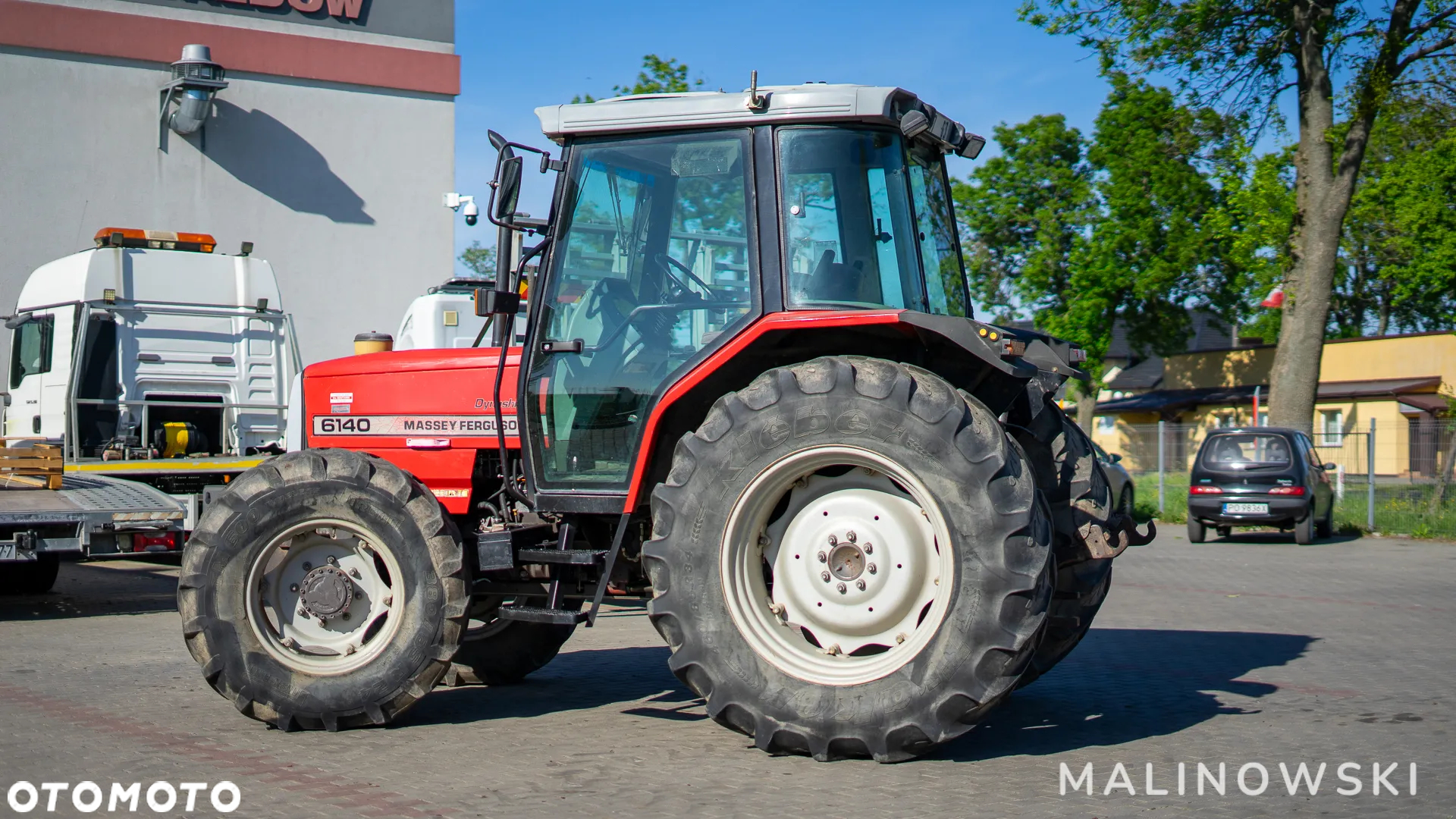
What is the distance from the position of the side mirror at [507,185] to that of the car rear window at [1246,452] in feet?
56.4

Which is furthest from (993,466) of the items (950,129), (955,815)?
(950,129)

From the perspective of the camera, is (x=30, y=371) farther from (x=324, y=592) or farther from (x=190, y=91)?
(x=324, y=592)

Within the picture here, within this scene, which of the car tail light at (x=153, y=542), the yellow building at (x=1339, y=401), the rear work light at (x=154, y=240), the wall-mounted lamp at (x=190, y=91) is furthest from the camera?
the yellow building at (x=1339, y=401)

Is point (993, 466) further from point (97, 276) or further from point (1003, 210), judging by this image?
point (1003, 210)

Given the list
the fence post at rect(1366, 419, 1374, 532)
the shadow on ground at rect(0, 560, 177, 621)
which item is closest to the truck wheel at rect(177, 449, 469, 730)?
the shadow on ground at rect(0, 560, 177, 621)

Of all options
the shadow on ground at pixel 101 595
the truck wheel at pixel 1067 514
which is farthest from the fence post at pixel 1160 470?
the truck wheel at pixel 1067 514

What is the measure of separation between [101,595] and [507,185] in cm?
946

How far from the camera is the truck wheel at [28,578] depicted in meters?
12.7

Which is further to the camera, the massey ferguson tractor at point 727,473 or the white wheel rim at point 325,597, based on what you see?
the white wheel rim at point 325,597

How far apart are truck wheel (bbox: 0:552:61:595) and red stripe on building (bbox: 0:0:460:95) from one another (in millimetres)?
12155

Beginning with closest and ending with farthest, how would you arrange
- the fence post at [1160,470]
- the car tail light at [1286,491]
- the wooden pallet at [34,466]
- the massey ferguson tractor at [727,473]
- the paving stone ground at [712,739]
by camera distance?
the paving stone ground at [712,739] → the massey ferguson tractor at [727,473] → the wooden pallet at [34,466] → the car tail light at [1286,491] → the fence post at [1160,470]

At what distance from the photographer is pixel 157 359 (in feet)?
48.5

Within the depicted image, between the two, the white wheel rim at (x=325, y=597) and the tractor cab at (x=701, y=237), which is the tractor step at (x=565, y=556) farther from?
the white wheel rim at (x=325, y=597)

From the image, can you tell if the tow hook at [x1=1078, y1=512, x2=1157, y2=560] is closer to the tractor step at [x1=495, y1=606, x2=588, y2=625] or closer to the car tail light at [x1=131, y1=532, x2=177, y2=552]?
the tractor step at [x1=495, y1=606, x2=588, y2=625]
